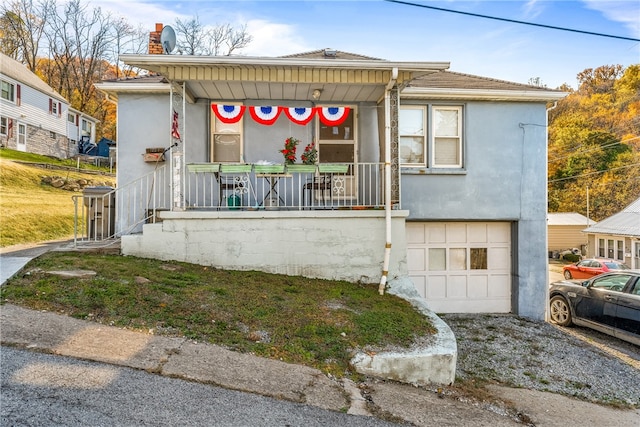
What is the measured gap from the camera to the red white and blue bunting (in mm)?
7695

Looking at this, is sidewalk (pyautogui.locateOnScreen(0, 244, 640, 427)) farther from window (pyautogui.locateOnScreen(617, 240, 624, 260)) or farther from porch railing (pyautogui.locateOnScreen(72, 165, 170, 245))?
window (pyautogui.locateOnScreen(617, 240, 624, 260))

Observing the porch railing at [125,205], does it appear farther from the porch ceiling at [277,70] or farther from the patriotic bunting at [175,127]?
the porch ceiling at [277,70]

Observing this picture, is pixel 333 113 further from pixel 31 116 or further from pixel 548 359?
pixel 31 116

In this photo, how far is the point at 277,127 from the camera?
872cm

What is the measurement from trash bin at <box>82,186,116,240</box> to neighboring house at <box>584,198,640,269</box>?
23388 millimetres

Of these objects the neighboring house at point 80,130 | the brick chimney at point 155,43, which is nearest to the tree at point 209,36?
the neighboring house at point 80,130

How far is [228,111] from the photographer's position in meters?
7.71

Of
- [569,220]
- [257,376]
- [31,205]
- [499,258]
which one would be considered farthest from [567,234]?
[31,205]

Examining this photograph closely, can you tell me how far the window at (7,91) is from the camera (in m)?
22.4

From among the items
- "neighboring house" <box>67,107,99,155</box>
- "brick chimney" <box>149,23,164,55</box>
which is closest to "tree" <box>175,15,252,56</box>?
"neighboring house" <box>67,107,99,155</box>

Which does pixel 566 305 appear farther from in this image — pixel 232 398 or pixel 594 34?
pixel 232 398

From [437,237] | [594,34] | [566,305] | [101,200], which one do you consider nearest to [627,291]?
[566,305]

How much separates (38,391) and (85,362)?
0.52 m

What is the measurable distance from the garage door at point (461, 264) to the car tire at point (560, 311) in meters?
1.06
